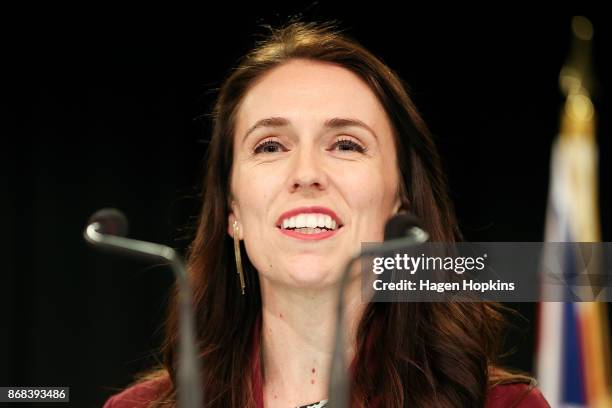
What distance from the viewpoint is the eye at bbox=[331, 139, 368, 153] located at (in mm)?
1430

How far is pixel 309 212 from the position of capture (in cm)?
133

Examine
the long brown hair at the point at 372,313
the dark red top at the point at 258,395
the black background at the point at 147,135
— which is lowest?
the dark red top at the point at 258,395

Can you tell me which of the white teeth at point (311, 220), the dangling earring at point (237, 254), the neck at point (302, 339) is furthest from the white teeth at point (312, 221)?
the dangling earring at point (237, 254)

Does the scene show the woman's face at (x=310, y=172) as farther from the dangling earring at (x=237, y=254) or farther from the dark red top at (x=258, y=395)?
the dark red top at (x=258, y=395)

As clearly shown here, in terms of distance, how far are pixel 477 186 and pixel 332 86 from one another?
4.48 feet

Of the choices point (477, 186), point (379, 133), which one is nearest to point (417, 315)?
point (379, 133)

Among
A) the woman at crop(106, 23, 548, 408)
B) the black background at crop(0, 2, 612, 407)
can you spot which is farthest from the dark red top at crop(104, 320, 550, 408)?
A: the black background at crop(0, 2, 612, 407)

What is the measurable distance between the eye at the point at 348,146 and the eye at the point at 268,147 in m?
0.09

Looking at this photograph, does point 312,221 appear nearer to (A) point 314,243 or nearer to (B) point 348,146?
(A) point 314,243

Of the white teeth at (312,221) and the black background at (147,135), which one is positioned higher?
the black background at (147,135)

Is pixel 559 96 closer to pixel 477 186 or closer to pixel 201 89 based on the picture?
pixel 477 186

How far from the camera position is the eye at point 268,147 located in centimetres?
145

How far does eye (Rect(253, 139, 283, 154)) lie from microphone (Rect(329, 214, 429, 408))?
0.58 m

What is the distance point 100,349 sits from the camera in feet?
9.05
